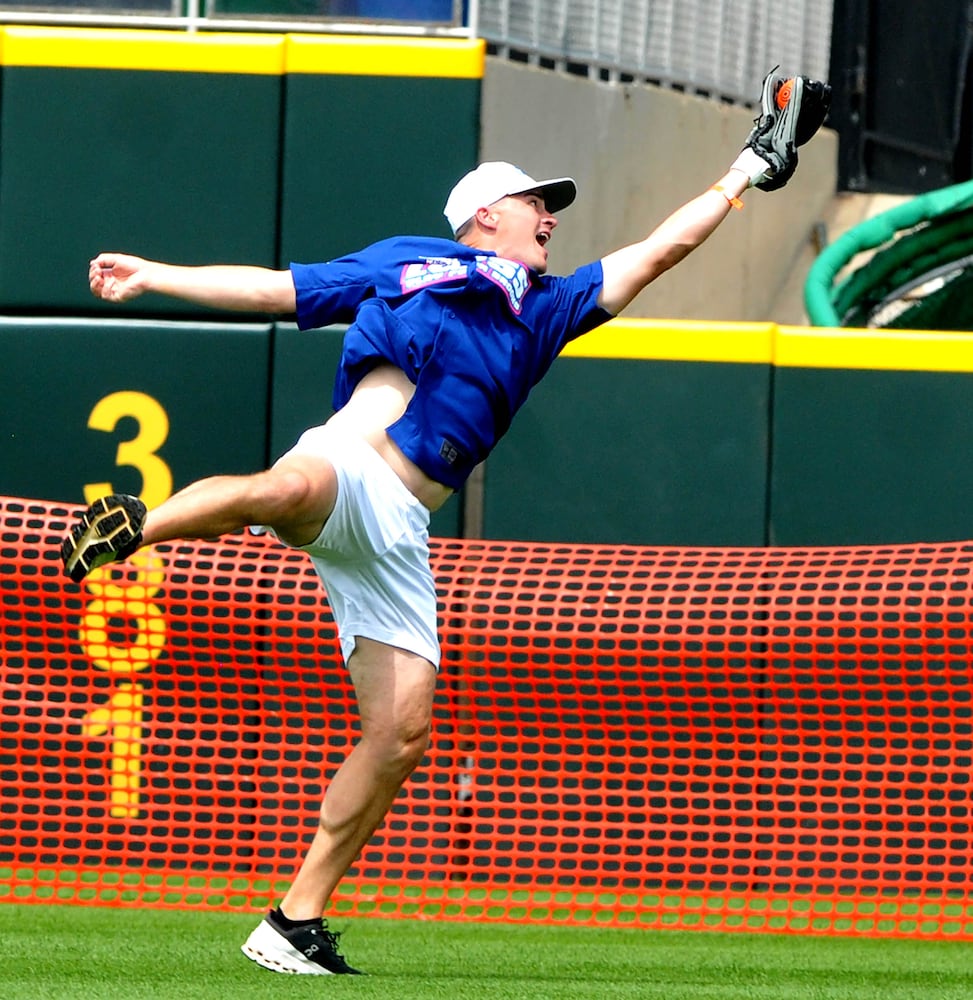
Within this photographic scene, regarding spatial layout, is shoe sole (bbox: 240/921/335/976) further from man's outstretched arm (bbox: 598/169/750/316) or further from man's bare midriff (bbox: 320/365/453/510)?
man's outstretched arm (bbox: 598/169/750/316)

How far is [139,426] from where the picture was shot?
7.61 meters

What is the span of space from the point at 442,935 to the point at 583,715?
1202mm

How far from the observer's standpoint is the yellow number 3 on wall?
299 inches

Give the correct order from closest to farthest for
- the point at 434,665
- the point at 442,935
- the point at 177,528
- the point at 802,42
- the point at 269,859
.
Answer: the point at 177,528, the point at 434,665, the point at 442,935, the point at 269,859, the point at 802,42

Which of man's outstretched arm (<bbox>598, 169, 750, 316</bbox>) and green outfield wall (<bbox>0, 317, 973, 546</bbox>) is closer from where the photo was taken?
man's outstretched arm (<bbox>598, 169, 750, 316</bbox>)

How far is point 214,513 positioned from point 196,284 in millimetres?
841

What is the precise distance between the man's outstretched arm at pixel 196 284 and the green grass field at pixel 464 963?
183 cm

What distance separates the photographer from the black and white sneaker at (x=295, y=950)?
5.36 m

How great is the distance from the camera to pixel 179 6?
8266 mm

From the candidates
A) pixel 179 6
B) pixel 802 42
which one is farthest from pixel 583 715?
pixel 802 42

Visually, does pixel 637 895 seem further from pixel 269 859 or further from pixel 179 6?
pixel 179 6

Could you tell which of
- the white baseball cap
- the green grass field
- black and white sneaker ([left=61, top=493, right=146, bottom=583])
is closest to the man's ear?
the white baseball cap

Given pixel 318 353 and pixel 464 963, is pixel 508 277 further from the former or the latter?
pixel 318 353

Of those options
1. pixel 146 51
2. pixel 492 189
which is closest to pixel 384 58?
pixel 146 51
